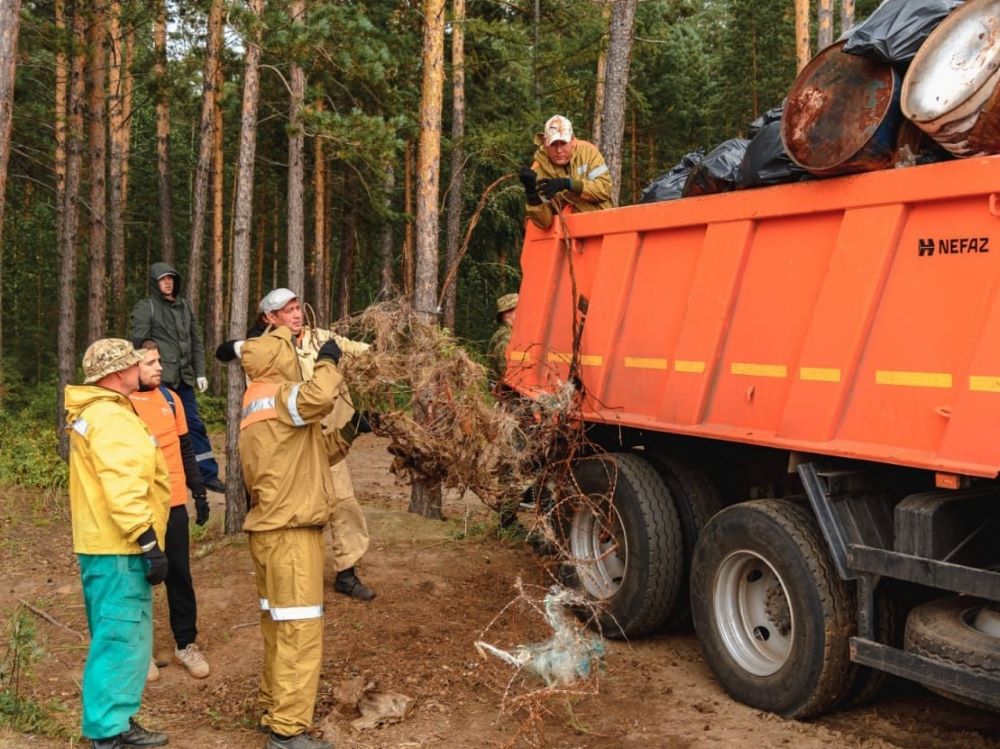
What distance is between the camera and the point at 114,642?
427 cm

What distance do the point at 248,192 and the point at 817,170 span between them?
5.66 meters

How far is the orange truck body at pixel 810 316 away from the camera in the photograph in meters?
3.77

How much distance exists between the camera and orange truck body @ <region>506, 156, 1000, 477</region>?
377cm

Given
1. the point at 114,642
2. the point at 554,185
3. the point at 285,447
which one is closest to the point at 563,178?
the point at 554,185

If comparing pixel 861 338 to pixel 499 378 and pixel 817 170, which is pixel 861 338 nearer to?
pixel 817 170

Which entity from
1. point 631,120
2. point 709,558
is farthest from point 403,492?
point 631,120

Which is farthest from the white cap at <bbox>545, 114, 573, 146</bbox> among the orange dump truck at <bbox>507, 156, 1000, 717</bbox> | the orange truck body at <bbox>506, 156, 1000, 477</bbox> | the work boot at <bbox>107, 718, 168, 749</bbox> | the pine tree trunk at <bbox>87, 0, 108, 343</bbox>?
the pine tree trunk at <bbox>87, 0, 108, 343</bbox>

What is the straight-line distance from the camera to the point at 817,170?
4.41 meters

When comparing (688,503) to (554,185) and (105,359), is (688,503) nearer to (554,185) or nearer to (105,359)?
(554,185)

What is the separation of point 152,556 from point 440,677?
174 centimetres

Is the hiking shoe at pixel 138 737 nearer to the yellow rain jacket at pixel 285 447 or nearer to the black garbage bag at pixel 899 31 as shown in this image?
the yellow rain jacket at pixel 285 447

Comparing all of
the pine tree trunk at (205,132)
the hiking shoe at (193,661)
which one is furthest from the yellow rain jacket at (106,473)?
the pine tree trunk at (205,132)

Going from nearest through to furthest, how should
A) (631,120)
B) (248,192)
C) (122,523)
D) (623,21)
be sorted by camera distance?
1. (122,523)
2. (248,192)
3. (623,21)
4. (631,120)

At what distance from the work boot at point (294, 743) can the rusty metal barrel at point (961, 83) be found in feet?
12.4
